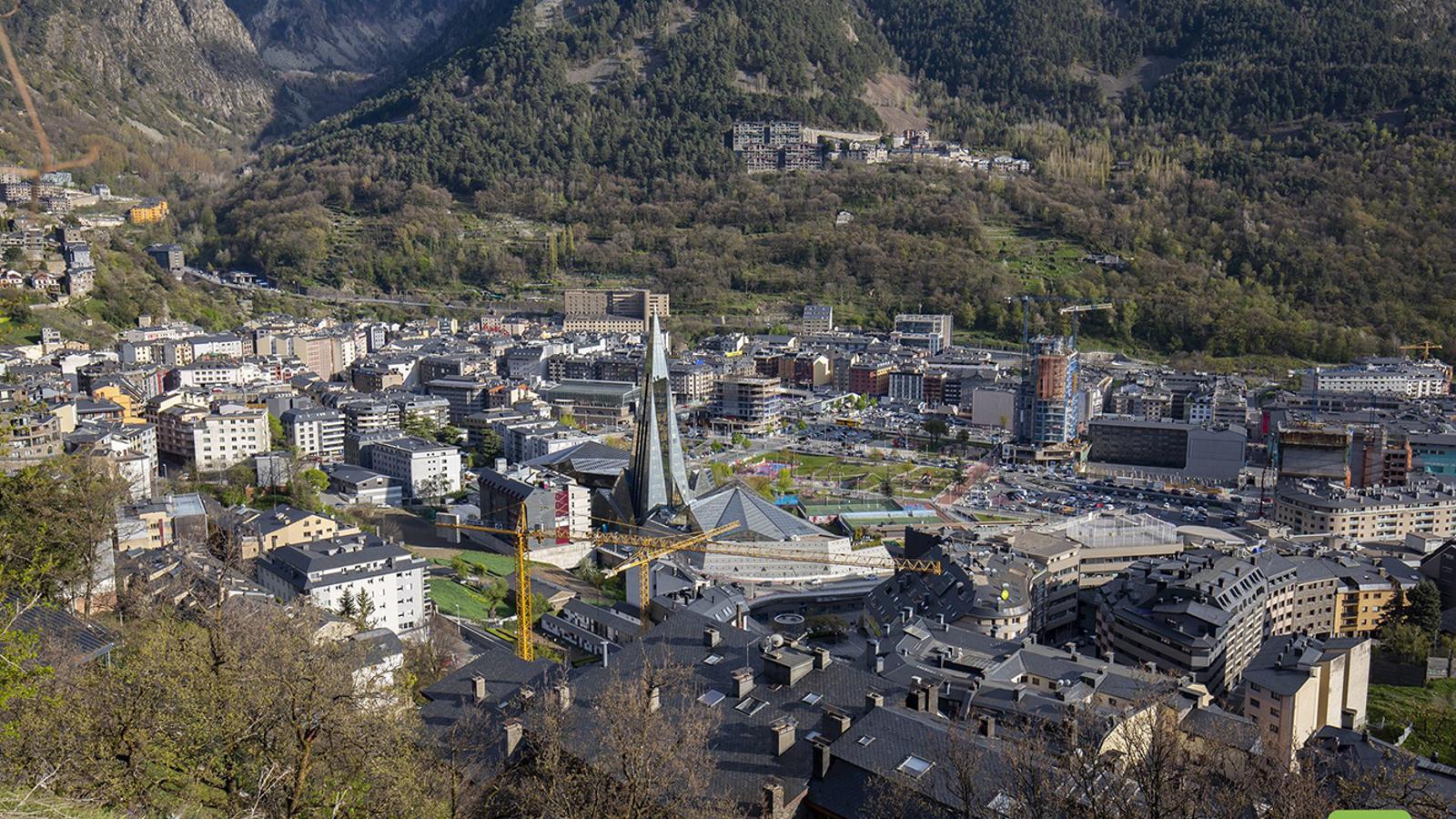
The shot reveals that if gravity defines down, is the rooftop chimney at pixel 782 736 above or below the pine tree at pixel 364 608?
above

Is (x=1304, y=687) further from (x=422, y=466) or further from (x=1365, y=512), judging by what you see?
(x=422, y=466)

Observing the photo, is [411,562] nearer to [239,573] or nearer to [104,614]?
[239,573]

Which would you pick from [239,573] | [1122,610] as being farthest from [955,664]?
[239,573]

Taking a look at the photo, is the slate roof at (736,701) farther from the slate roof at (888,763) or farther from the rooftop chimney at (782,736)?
the slate roof at (888,763)

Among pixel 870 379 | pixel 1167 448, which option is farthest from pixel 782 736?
pixel 870 379

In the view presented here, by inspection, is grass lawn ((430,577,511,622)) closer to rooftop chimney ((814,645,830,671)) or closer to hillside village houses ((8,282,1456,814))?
hillside village houses ((8,282,1456,814))

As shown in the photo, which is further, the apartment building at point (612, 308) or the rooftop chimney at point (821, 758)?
the apartment building at point (612, 308)

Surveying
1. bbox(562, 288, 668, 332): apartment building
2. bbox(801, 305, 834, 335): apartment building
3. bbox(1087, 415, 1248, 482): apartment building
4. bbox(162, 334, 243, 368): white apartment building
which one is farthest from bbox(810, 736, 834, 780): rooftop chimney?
bbox(562, 288, 668, 332): apartment building

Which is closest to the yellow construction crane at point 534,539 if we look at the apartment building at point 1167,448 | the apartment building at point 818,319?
the apartment building at point 1167,448
